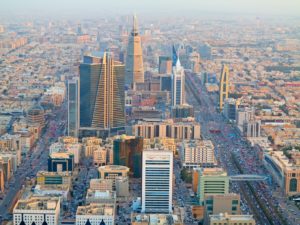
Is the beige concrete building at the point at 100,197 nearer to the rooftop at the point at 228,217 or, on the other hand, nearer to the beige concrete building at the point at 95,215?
the beige concrete building at the point at 95,215

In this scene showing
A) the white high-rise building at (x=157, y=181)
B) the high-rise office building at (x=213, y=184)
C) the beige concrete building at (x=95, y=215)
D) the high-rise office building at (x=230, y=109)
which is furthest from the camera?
the high-rise office building at (x=230, y=109)

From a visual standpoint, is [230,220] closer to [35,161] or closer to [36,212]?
[36,212]

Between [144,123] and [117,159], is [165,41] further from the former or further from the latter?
[117,159]

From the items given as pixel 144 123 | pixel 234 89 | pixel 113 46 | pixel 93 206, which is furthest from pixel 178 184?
pixel 113 46

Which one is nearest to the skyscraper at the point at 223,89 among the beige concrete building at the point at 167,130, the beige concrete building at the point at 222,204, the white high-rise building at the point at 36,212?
the beige concrete building at the point at 167,130

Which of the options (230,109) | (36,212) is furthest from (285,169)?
(230,109)

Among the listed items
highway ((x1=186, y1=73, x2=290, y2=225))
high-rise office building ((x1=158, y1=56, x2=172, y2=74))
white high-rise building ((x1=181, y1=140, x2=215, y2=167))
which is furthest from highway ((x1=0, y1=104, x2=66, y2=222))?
high-rise office building ((x1=158, y1=56, x2=172, y2=74))

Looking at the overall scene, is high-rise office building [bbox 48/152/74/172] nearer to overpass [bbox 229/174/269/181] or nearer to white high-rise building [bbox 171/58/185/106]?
overpass [bbox 229/174/269/181]
